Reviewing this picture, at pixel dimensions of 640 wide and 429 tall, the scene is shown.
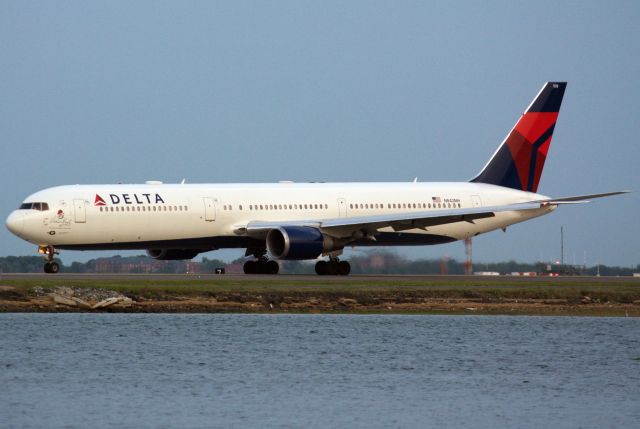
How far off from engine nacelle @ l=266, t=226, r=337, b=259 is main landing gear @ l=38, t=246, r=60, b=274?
9.22 meters

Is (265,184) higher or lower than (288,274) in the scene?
higher

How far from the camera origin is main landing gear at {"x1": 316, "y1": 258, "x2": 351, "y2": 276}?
6331cm

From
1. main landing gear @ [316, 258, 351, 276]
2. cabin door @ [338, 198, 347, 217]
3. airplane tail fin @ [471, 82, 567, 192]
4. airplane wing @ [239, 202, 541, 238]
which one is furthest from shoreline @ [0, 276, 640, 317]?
airplane tail fin @ [471, 82, 567, 192]

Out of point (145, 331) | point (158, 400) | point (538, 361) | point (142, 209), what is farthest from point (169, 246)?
point (158, 400)

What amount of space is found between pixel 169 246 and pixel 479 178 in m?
17.1

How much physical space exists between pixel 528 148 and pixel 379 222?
12.7 meters

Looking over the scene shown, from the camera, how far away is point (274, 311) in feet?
161

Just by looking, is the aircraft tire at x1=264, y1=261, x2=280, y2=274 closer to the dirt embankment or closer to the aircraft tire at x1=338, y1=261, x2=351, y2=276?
the aircraft tire at x1=338, y1=261, x2=351, y2=276

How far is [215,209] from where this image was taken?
200ft

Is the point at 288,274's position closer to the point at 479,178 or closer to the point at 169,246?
the point at 169,246

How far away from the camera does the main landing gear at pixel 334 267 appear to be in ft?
208

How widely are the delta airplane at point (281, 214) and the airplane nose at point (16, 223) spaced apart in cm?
5

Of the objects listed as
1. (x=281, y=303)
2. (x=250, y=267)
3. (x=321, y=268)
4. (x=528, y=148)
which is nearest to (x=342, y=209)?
(x=321, y=268)

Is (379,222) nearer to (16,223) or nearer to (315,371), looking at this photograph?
(16,223)
